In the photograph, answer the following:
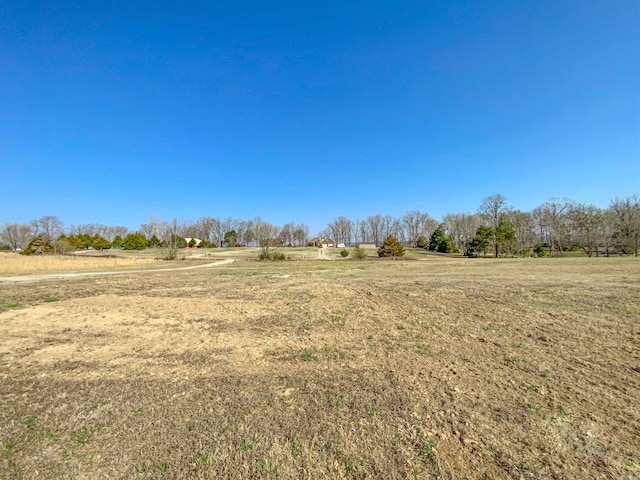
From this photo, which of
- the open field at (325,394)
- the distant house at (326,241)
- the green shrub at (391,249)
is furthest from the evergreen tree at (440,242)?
the open field at (325,394)

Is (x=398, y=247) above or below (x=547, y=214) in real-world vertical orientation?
below

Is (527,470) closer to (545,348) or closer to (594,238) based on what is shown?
(545,348)

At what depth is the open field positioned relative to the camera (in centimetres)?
257

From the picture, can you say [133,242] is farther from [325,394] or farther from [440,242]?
[325,394]

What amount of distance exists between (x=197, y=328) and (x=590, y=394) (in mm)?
7000

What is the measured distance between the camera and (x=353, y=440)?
2811mm

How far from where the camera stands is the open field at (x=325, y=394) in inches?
101

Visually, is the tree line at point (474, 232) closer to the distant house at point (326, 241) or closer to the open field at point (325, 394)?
the distant house at point (326, 241)

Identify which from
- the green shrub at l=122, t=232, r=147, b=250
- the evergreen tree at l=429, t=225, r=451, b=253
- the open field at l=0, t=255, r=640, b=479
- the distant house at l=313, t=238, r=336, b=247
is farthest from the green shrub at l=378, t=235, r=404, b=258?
the green shrub at l=122, t=232, r=147, b=250

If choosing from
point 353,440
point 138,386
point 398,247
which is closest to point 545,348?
point 353,440

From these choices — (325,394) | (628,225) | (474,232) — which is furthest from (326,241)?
(325,394)

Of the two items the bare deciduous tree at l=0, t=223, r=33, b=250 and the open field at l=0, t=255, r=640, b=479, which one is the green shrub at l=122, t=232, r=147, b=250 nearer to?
the bare deciduous tree at l=0, t=223, r=33, b=250

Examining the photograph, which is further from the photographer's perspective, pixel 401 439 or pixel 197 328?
pixel 197 328

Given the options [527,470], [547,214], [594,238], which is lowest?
[527,470]
